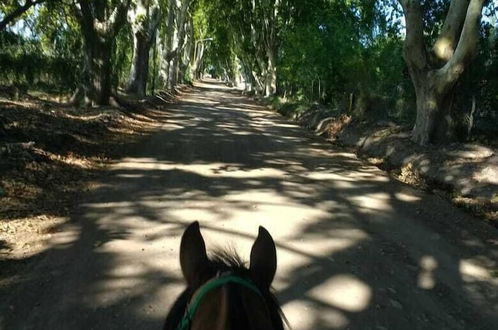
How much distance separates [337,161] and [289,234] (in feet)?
19.2

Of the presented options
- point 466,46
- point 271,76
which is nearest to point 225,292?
point 466,46

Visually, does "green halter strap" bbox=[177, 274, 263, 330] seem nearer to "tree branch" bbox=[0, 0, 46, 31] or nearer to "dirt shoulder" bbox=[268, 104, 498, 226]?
"dirt shoulder" bbox=[268, 104, 498, 226]

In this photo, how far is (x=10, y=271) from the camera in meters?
4.77

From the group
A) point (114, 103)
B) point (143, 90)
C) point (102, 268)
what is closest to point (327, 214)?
point (102, 268)

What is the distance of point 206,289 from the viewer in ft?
4.81

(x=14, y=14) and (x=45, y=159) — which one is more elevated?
(x=14, y=14)

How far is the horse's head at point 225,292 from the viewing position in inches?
52.4

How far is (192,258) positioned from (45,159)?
7.49m

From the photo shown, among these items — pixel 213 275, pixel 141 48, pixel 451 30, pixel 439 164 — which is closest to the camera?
pixel 213 275

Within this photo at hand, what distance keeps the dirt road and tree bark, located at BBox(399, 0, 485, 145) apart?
2.28m

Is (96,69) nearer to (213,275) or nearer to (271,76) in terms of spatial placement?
(213,275)

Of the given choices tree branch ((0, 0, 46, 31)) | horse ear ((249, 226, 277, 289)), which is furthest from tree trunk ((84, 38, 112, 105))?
horse ear ((249, 226, 277, 289))

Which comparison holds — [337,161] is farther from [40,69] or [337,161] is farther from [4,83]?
[4,83]

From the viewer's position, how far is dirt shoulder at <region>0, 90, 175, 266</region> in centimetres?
586
